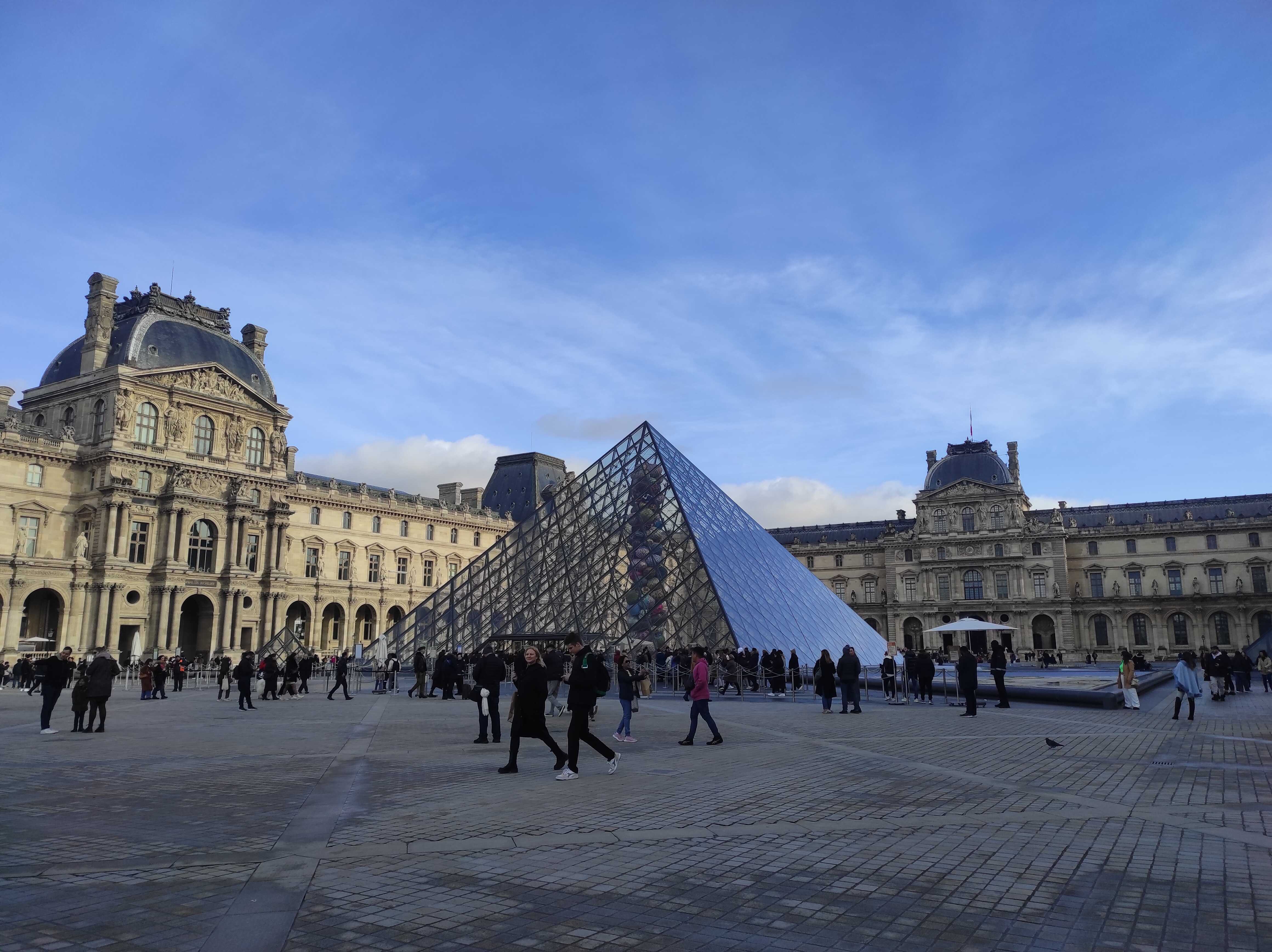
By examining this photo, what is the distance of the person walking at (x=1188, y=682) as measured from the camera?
14891mm

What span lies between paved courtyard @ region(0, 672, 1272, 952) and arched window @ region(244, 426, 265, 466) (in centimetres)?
4113

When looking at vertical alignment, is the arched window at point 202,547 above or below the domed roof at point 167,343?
below

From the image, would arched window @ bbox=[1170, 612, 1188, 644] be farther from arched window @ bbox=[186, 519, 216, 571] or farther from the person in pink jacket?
the person in pink jacket

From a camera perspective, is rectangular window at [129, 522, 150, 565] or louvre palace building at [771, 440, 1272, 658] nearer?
rectangular window at [129, 522, 150, 565]

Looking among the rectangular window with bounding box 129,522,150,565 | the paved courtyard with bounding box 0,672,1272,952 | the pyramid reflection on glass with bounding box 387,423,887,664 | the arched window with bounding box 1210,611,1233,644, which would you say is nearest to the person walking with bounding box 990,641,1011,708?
the paved courtyard with bounding box 0,672,1272,952

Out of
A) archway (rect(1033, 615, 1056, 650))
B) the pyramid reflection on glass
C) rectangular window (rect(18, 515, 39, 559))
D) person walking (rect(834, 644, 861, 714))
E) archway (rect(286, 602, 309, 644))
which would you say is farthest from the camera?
archway (rect(1033, 615, 1056, 650))

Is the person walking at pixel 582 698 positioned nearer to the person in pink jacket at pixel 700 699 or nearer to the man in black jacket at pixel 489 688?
the person in pink jacket at pixel 700 699

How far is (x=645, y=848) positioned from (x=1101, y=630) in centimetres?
7407

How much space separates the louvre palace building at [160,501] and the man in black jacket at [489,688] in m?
34.2

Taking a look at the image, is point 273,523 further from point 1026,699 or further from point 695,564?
point 1026,699

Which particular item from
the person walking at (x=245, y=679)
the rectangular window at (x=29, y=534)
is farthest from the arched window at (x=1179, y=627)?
the rectangular window at (x=29, y=534)

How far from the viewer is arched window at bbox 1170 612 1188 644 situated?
2672 inches

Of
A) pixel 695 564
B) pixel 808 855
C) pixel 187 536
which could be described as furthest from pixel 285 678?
pixel 187 536

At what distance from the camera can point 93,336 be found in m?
46.5
